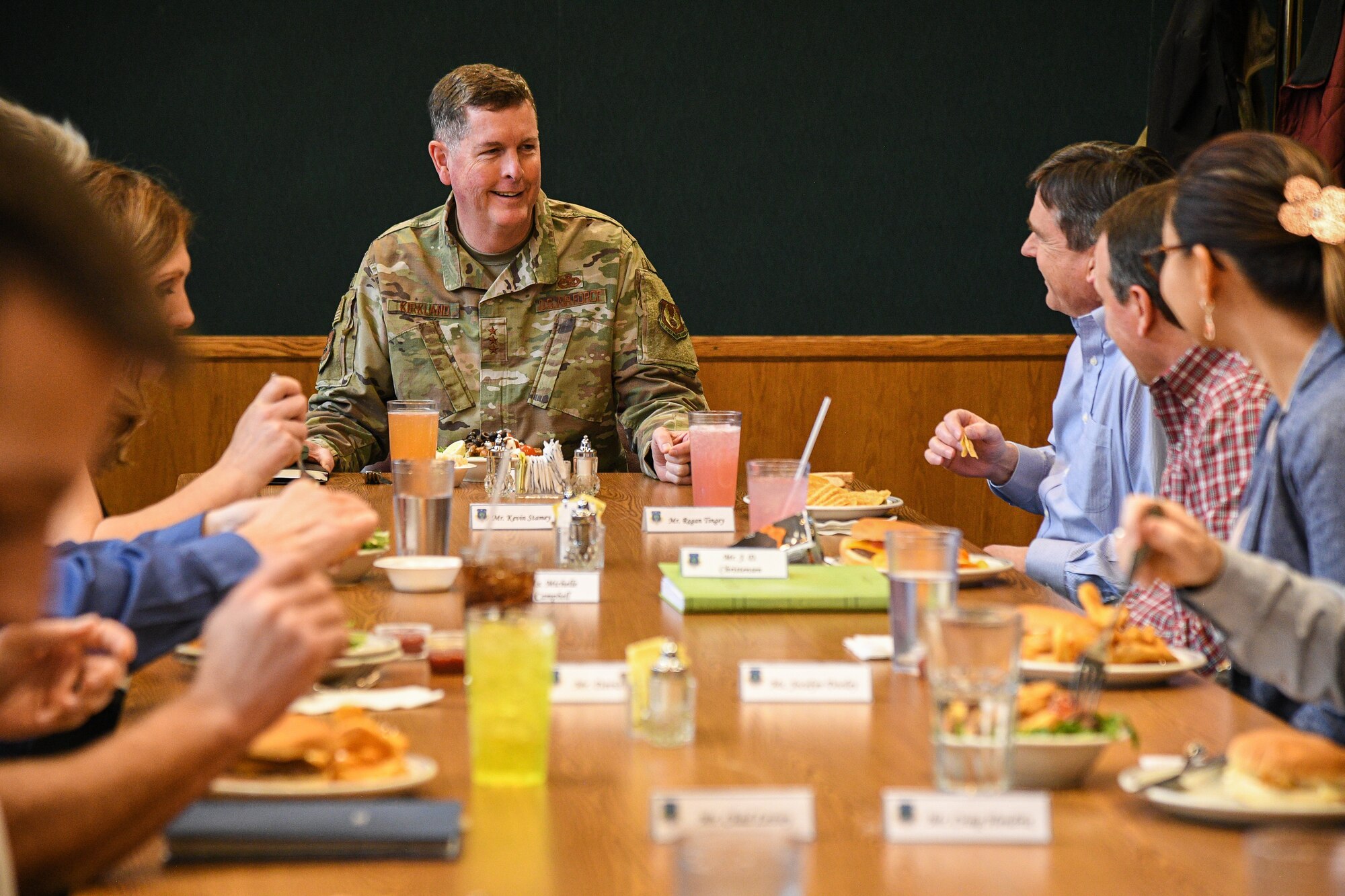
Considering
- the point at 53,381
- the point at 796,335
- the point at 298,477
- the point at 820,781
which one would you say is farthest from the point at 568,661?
the point at 796,335

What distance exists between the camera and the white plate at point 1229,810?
101 cm

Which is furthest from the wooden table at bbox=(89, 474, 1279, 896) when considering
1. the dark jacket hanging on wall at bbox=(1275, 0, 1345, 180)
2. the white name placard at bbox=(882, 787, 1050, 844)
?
the dark jacket hanging on wall at bbox=(1275, 0, 1345, 180)

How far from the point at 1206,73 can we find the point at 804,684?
11.1 ft

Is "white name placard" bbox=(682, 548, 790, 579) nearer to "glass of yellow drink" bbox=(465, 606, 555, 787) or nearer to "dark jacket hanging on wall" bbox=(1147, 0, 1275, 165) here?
"glass of yellow drink" bbox=(465, 606, 555, 787)

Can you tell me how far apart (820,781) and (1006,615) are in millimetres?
195

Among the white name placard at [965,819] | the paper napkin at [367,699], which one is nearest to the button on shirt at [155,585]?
the paper napkin at [367,699]

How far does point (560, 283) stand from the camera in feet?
11.9

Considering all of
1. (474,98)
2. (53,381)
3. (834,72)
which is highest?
(834,72)

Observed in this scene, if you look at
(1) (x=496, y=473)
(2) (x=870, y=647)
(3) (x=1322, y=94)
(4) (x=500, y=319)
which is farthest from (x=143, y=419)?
(3) (x=1322, y=94)

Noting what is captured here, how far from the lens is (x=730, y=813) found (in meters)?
0.99

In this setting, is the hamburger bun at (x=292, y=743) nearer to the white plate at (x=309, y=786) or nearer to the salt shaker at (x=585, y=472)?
the white plate at (x=309, y=786)

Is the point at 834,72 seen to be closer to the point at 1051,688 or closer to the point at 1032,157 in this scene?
the point at 1032,157

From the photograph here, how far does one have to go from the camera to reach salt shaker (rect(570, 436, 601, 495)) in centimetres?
271

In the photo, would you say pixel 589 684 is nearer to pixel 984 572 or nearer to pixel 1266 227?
pixel 984 572
